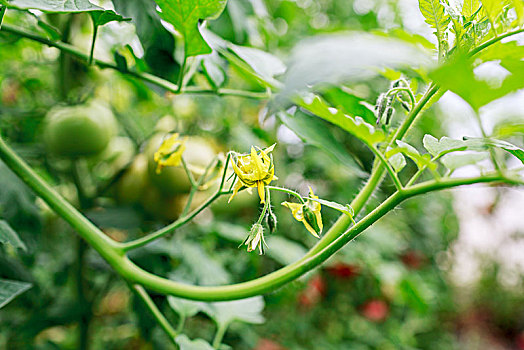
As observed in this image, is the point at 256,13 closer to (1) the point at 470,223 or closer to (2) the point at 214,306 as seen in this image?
(2) the point at 214,306

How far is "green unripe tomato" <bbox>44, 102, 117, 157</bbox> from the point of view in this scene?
576 mm

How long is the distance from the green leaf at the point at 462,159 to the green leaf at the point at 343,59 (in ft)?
0.38

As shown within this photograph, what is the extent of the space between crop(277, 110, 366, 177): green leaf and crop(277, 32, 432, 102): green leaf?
14cm

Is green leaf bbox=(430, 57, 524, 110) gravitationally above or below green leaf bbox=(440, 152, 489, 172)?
above

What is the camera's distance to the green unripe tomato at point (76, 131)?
0.58 metres

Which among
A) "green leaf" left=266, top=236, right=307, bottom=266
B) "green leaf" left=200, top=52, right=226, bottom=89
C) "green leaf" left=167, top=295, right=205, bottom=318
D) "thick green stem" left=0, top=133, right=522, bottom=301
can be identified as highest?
"green leaf" left=200, top=52, right=226, bottom=89

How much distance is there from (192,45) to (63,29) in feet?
1.21

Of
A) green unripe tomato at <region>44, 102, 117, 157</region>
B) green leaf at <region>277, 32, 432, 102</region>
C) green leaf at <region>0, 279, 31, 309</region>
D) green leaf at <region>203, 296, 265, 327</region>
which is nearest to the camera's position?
green leaf at <region>277, 32, 432, 102</region>

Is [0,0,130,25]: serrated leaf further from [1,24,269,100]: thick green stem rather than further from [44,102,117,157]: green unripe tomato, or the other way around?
[44,102,117,157]: green unripe tomato

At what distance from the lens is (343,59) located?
0.53ft

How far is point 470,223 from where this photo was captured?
2574 mm

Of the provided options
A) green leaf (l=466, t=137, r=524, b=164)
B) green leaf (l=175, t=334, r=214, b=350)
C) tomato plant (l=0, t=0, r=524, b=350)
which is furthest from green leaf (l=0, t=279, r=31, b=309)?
green leaf (l=466, t=137, r=524, b=164)

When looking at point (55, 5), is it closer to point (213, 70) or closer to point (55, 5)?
point (55, 5)

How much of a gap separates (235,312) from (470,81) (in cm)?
38
